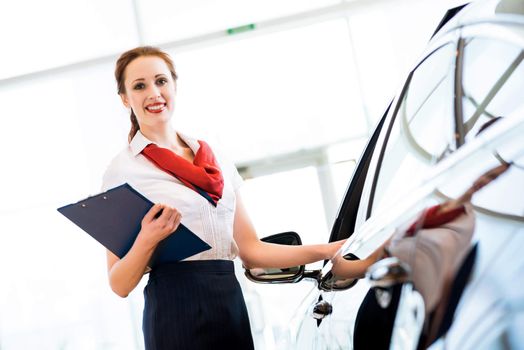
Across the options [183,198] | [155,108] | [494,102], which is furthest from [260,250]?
[494,102]

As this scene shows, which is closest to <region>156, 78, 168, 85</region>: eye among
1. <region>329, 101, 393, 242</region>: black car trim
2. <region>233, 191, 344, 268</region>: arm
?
<region>233, 191, 344, 268</region>: arm

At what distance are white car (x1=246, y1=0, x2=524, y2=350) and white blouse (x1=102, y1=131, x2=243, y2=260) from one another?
519 millimetres

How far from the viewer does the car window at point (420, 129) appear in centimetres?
93

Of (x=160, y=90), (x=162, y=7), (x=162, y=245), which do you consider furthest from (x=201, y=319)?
(x=162, y=7)

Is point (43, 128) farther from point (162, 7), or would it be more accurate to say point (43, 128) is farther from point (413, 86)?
point (413, 86)

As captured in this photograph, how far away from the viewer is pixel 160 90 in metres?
2.17

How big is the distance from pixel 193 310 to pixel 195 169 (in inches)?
13.8

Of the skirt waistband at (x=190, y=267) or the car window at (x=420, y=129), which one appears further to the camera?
the skirt waistband at (x=190, y=267)

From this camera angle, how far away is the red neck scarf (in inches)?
78.2

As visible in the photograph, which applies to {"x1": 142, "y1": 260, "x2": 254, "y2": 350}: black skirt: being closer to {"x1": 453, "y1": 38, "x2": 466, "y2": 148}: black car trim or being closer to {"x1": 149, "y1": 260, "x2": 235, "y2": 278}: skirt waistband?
{"x1": 149, "y1": 260, "x2": 235, "y2": 278}: skirt waistband

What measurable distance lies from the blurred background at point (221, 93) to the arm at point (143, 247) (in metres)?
3.51

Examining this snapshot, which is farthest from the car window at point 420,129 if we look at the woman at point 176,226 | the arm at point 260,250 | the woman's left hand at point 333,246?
the arm at point 260,250

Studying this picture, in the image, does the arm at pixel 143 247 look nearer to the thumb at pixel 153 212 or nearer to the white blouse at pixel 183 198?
the thumb at pixel 153 212

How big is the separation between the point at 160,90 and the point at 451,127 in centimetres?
137
